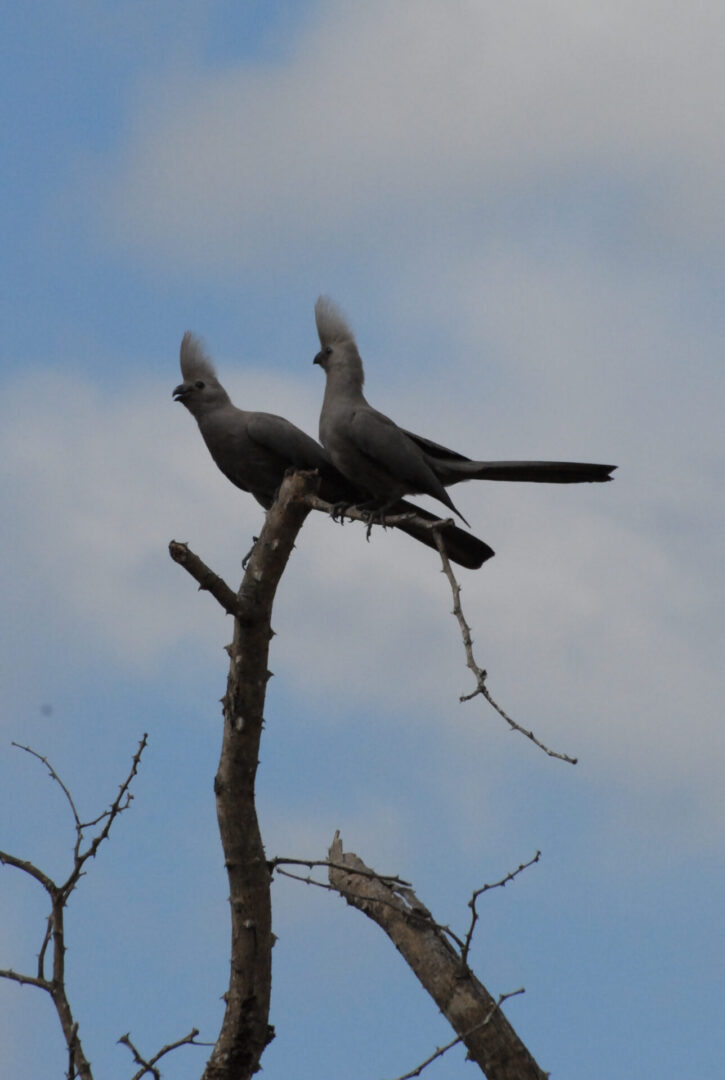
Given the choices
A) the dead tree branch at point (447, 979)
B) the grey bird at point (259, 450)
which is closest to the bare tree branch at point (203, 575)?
the dead tree branch at point (447, 979)

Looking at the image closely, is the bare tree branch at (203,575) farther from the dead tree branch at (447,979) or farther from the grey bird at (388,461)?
the grey bird at (388,461)

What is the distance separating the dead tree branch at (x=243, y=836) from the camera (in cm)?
523

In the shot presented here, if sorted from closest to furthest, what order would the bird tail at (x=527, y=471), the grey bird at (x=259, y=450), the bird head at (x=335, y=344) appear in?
the bird tail at (x=527, y=471)
the grey bird at (x=259, y=450)
the bird head at (x=335, y=344)

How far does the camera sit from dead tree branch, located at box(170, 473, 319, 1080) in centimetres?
523

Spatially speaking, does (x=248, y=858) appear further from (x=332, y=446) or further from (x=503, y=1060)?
(x=332, y=446)

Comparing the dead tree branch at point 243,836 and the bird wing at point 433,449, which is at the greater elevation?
the bird wing at point 433,449

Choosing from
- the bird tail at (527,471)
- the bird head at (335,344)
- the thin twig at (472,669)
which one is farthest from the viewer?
the bird head at (335,344)

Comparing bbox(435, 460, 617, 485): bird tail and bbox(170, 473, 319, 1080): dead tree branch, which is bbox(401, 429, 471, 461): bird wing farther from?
bbox(170, 473, 319, 1080): dead tree branch

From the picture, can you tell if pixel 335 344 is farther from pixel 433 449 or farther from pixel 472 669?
pixel 472 669

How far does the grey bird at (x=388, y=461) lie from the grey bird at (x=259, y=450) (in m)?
0.14

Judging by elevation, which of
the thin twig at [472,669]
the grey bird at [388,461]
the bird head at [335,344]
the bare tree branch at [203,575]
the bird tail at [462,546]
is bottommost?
the thin twig at [472,669]

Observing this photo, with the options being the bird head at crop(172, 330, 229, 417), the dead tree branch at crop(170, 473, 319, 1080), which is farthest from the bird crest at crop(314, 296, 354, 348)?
the dead tree branch at crop(170, 473, 319, 1080)

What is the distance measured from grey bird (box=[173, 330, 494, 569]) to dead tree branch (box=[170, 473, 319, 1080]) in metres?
1.76

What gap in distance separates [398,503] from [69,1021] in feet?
11.8
